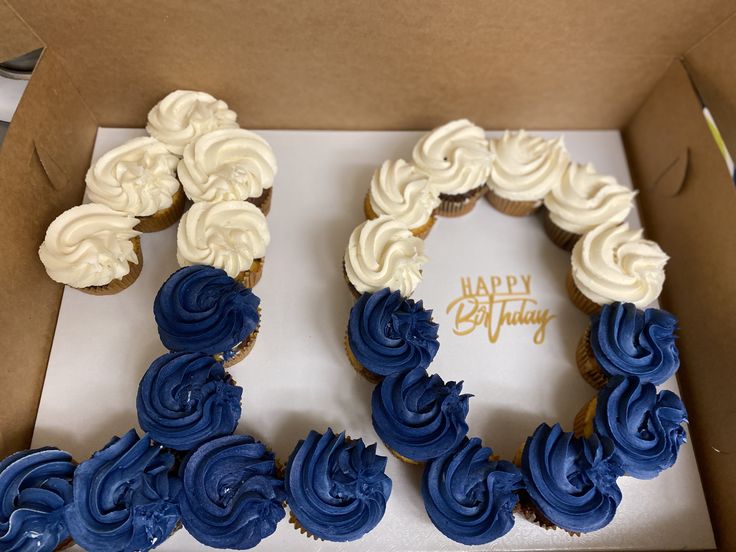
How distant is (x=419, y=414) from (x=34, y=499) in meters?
1.31

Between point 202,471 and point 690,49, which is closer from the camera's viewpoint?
point 202,471

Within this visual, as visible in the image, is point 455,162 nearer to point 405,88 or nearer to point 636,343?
point 405,88

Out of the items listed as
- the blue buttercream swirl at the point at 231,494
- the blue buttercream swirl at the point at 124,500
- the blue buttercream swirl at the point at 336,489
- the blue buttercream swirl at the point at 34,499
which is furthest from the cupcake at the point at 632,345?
the blue buttercream swirl at the point at 34,499

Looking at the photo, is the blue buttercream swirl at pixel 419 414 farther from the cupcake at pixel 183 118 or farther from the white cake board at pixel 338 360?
the cupcake at pixel 183 118

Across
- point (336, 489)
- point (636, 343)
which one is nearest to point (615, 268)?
point (636, 343)

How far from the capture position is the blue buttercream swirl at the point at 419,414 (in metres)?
2.07

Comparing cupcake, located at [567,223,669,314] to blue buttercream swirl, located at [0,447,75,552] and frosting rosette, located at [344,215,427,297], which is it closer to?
frosting rosette, located at [344,215,427,297]

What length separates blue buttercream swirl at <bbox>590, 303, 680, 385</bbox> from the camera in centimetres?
227

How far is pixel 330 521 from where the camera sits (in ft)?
6.40

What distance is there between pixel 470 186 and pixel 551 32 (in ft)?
2.45

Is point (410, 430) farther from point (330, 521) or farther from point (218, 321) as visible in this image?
point (218, 321)

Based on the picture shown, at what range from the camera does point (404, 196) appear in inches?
98.7

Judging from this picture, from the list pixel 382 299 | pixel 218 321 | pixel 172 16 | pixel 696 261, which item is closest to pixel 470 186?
pixel 382 299

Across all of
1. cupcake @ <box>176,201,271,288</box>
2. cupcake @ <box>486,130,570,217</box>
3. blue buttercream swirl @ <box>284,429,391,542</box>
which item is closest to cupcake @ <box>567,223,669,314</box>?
cupcake @ <box>486,130,570,217</box>
